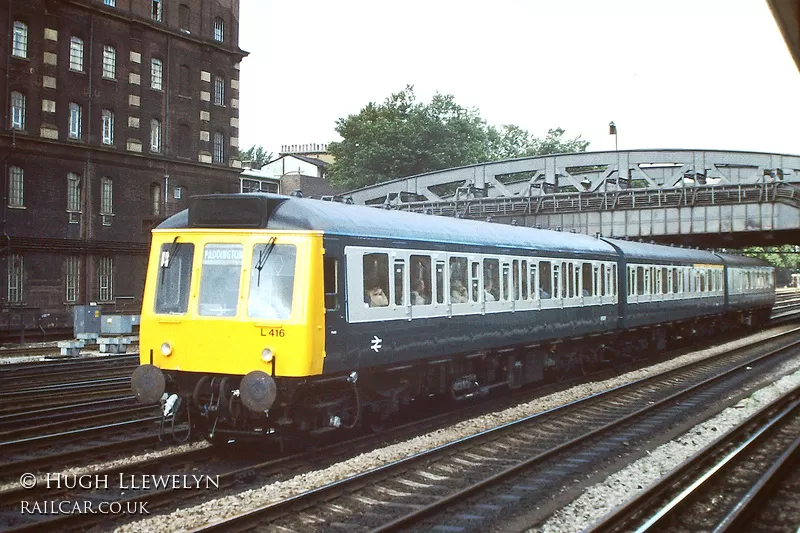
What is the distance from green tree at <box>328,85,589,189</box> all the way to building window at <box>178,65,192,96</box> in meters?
30.4

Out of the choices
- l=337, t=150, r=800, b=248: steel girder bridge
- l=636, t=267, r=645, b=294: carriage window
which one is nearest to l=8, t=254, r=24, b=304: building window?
l=337, t=150, r=800, b=248: steel girder bridge

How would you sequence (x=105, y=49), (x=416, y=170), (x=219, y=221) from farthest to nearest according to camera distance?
(x=416, y=170), (x=105, y=49), (x=219, y=221)

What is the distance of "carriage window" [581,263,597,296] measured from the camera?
2017 cm

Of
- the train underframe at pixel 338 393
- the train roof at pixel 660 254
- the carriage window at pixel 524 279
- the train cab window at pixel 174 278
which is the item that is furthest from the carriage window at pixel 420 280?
the train roof at pixel 660 254

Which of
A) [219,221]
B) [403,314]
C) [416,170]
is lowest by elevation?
[403,314]

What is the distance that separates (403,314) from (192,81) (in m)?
34.0

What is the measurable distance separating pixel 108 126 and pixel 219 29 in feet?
31.0

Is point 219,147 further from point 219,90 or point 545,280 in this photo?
point 545,280

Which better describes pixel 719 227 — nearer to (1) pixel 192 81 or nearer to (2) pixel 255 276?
(1) pixel 192 81

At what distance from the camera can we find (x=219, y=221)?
37.0ft

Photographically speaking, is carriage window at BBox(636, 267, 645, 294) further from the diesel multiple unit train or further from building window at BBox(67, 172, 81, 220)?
building window at BBox(67, 172, 81, 220)

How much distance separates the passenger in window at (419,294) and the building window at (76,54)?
29023 millimetres

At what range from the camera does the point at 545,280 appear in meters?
18.1

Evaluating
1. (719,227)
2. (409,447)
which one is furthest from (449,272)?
(719,227)
